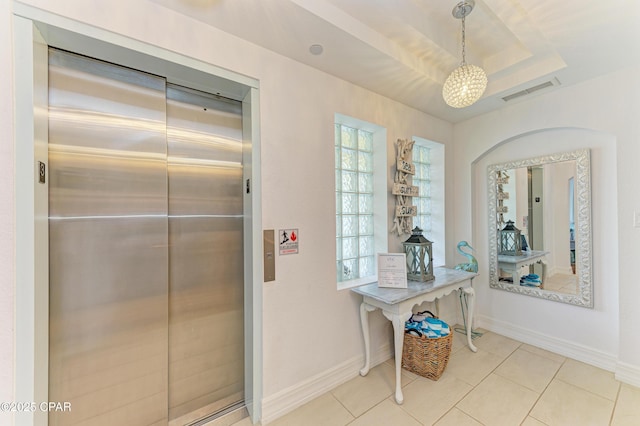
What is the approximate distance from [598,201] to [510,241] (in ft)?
2.63

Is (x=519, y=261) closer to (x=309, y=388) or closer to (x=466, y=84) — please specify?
(x=466, y=84)

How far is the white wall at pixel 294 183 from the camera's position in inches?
55.5

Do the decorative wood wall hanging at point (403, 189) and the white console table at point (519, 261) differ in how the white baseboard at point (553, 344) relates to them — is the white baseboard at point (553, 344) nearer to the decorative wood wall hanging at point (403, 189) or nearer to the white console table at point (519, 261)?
the white console table at point (519, 261)

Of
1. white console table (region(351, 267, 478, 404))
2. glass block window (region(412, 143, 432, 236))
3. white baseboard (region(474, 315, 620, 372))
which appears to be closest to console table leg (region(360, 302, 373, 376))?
white console table (region(351, 267, 478, 404))

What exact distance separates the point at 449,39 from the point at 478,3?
32cm

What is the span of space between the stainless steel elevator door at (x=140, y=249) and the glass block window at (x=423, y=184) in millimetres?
2193

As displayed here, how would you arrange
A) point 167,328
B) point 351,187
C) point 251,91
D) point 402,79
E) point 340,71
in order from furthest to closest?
point 351,187 → point 402,79 → point 340,71 → point 251,91 → point 167,328

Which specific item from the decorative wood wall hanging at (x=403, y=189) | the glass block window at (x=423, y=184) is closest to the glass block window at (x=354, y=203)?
the decorative wood wall hanging at (x=403, y=189)

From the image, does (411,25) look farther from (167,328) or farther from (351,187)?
(167,328)

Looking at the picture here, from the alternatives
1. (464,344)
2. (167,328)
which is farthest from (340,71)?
(464,344)

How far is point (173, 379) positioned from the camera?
1.61 meters

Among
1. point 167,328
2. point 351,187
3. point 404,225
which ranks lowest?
point 167,328

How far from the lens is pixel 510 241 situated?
9.12ft

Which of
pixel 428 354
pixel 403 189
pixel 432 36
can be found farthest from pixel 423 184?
pixel 428 354
